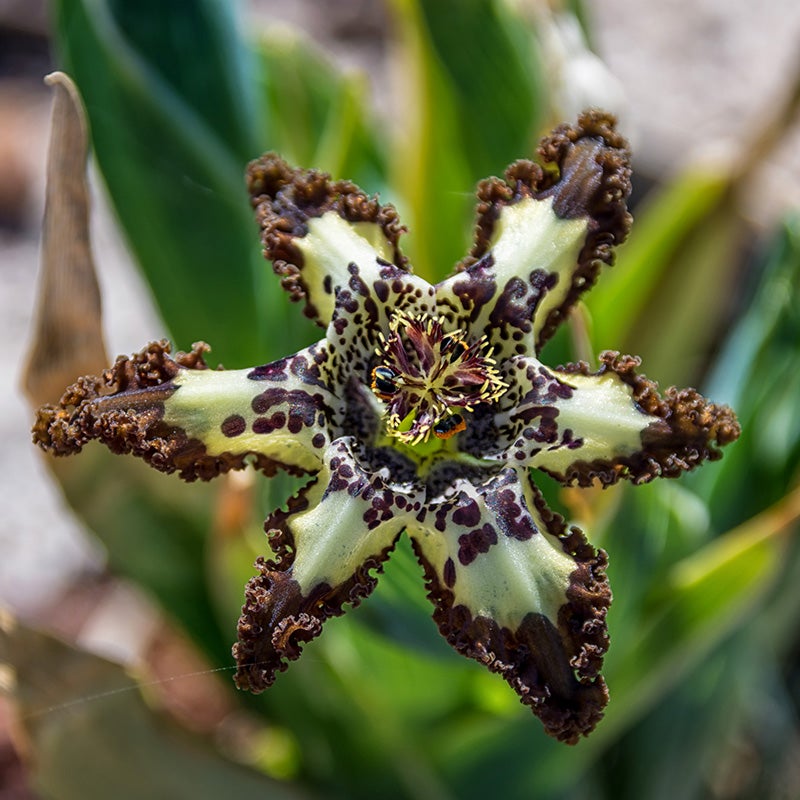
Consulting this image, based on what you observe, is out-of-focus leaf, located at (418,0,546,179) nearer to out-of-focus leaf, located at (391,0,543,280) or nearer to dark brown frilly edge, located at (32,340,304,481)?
out-of-focus leaf, located at (391,0,543,280)

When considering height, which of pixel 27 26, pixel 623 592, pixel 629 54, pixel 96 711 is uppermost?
pixel 629 54

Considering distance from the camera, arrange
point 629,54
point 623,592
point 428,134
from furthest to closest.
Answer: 1. point 629,54
2. point 428,134
3. point 623,592

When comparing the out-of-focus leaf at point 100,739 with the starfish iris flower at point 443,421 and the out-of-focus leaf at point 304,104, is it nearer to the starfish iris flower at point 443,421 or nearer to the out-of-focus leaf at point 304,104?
the starfish iris flower at point 443,421

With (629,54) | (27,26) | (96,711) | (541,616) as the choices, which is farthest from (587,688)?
(27,26)

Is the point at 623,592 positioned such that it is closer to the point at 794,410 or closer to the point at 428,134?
the point at 794,410

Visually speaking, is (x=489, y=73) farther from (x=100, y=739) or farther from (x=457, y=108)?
(x=100, y=739)

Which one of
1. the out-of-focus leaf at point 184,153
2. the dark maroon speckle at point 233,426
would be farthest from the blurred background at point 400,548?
the dark maroon speckle at point 233,426

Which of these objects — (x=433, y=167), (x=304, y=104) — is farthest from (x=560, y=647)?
(x=304, y=104)

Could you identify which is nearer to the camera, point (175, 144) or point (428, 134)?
point (175, 144)
